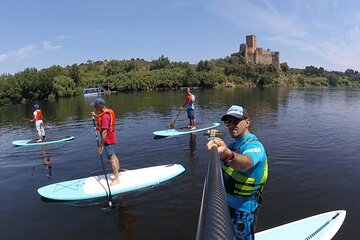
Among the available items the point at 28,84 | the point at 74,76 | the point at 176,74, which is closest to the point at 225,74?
the point at 176,74

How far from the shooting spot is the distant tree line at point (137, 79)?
78.1 m

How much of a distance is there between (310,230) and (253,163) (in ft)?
12.4

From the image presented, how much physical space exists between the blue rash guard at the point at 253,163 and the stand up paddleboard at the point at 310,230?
254 centimetres

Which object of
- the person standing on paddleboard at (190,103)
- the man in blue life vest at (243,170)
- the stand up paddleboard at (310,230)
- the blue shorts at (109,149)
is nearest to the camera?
the man in blue life vest at (243,170)

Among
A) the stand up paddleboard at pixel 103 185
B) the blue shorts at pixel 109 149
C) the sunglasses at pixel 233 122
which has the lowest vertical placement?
the stand up paddleboard at pixel 103 185

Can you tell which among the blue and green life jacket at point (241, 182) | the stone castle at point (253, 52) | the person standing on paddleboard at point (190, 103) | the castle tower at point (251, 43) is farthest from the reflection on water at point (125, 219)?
the castle tower at point (251, 43)

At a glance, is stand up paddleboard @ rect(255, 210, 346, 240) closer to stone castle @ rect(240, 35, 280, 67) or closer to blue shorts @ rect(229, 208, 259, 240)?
blue shorts @ rect(229, 208, 259, 240)

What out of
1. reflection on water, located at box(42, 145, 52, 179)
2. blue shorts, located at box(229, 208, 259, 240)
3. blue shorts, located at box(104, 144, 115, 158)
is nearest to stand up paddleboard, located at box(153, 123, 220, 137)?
reflection on water, located at box(42, 145, 52, 179)

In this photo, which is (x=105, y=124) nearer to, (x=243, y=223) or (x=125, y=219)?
(x=125, y=219)

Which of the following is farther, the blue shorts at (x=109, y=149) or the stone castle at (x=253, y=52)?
the stone castle at (x=253, y=52)

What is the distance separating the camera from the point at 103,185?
1098 centimetres

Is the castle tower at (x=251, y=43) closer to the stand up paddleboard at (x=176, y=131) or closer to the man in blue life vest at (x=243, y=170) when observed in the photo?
the stand up paddleboard at (x=176, y=131)

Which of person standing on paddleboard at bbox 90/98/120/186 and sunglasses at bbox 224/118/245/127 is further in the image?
person standing on paddleboard at bbox 90/98/120/186

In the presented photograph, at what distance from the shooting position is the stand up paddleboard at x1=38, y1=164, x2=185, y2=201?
10.5 meters
